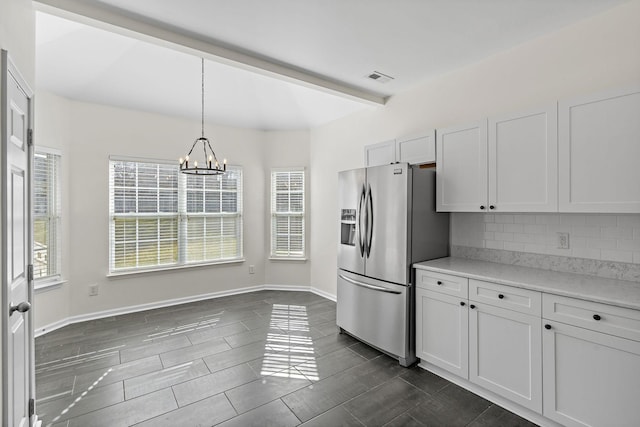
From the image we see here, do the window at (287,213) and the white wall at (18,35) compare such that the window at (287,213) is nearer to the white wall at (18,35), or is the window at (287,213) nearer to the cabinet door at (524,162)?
the cabinet door at (524,162)

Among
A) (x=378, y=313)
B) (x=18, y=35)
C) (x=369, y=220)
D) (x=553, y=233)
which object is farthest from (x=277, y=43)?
(x=553, y=233)

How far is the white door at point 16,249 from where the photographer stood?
1.49 metres

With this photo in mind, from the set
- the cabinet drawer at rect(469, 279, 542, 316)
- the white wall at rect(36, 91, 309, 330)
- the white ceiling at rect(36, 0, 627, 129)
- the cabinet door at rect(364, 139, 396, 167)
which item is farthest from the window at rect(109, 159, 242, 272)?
the cabinet drawer at rect(469, 279, 542, 316)

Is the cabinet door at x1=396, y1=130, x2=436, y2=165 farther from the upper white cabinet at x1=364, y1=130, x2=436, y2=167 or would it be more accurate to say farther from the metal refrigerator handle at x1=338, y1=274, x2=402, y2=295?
the metal refrigerator handle at x1=338, y1=274, x2=402, y2=295

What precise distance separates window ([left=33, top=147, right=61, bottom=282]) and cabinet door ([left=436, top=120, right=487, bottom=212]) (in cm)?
449

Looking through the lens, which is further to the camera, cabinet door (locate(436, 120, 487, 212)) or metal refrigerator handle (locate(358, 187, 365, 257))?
metal refrigerator handle (locate(358, 187, 365, 257))

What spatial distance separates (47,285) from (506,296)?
Result: 480cm

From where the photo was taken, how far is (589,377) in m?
1.88

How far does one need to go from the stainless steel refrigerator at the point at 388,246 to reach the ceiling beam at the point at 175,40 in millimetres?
1115

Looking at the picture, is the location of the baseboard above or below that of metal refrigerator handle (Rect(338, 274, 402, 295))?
below

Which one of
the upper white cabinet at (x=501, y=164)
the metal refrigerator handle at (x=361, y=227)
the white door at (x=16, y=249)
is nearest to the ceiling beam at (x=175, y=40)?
the white door at (x=16, y=249)

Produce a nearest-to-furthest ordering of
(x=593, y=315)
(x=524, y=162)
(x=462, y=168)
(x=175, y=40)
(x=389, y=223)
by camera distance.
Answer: (x=593, y=315), (x=524, y=162), (x=175, y=40), (x=462, y=168), (x=389, y=223)

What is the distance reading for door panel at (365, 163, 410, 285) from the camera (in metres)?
2.90

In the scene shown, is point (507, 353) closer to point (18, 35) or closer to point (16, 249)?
point (16, 249)
